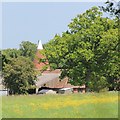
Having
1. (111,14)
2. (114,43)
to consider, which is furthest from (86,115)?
(114,43)

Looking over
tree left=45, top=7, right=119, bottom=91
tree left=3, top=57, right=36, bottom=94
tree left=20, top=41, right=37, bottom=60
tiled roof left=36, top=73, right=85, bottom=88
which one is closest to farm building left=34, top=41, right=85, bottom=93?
tiled roof left=36, top=73, right=85, bottom=88

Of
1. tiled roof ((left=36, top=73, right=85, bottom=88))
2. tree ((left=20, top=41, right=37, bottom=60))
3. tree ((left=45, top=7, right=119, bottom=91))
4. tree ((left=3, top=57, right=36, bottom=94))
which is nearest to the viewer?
tree ((left=3, top=57, right=36, bottom=94))

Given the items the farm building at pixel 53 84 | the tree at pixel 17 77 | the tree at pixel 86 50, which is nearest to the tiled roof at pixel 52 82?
the farm building at pixel 53 84

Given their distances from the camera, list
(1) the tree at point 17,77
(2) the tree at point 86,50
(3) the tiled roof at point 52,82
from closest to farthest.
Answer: (1) the tree at point 17,77 < (2) the tree at point 86,50 < (3) the tiled roof at point 52,82

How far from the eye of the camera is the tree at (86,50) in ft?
99.8

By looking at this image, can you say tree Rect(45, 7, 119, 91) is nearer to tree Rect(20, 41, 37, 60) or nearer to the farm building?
the farm building

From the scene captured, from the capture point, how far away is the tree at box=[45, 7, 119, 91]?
30.4m

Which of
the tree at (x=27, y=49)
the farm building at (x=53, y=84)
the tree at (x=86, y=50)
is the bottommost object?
the farm building at (x=53, y=84)

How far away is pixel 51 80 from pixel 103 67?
311 inches

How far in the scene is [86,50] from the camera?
31.1 meters

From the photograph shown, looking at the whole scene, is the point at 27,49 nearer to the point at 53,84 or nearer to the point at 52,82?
the point at 52,82

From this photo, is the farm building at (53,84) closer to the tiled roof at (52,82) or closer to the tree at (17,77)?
the tiled roof at (52,82)

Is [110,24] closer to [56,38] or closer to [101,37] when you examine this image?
[101,37]

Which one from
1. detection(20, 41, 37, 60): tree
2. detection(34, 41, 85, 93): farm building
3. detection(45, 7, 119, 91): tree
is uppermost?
detection(20, 41, 37, 60): tree
